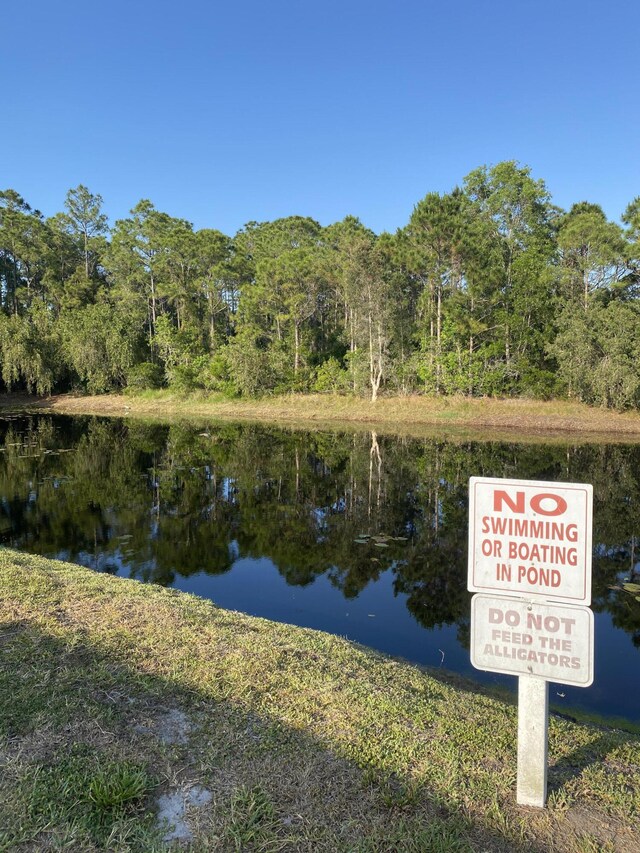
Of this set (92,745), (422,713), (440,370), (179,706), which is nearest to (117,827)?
(92,745)

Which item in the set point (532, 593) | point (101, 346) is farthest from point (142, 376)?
point (532, 593)

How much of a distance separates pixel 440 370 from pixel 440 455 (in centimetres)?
1291

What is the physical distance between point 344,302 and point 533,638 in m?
38.0

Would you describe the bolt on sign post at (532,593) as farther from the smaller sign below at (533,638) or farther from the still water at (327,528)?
the still water at (327,528)

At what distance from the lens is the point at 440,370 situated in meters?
31.6

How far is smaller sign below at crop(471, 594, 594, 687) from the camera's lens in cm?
244

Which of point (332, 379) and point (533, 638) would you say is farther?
point (332, 379)

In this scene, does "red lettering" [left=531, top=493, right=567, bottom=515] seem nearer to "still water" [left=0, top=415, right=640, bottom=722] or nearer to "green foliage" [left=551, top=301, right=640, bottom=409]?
"still water" [left=0, top=415, right=640, bottom=722]

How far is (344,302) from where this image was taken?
128 feet

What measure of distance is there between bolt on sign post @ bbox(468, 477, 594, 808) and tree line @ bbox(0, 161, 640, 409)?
2661 centimetres

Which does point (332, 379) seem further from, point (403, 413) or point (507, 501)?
point (507, 501)

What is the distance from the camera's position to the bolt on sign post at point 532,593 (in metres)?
2.43

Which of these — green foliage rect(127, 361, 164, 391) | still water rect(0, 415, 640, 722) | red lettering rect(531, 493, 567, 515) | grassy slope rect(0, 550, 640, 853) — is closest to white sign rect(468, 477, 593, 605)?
red lettering rect(531, 493, 567, 515)

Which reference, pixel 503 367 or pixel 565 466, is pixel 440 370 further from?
pixel 565 466
